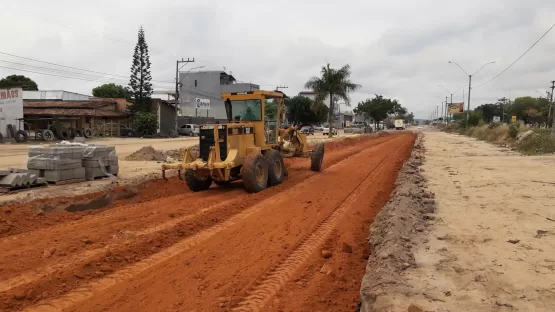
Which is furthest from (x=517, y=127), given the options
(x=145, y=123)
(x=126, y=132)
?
(x=126, y=132)

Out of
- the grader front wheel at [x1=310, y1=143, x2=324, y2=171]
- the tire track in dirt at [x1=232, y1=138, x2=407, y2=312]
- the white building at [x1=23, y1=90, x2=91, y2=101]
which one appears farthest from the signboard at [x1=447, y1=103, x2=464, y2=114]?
the tire track in dirt at [x1=232, y1=138, x2=407, y2=312]

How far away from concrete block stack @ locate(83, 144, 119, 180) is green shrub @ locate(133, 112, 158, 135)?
3606 cm

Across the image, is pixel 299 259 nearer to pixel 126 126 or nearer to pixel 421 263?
pixel 421 263

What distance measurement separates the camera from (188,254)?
6.20m

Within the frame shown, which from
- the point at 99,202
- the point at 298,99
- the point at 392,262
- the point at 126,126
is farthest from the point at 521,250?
the point at 298,99

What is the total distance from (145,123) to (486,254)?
46906mm

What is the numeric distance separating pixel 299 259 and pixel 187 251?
5.52ft

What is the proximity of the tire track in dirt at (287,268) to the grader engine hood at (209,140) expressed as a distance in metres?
3.63

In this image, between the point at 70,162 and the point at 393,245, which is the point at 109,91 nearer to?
the point at 70,162

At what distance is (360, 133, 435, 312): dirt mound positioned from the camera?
419 centimetres

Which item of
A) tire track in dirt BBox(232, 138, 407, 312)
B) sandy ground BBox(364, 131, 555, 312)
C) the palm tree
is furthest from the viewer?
the palm tree

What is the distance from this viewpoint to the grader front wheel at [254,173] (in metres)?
11.0

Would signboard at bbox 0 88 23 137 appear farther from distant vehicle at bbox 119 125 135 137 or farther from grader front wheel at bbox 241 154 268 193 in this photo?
grader front wheel at bbox 241 154 268 193

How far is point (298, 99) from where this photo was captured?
71312 mm
